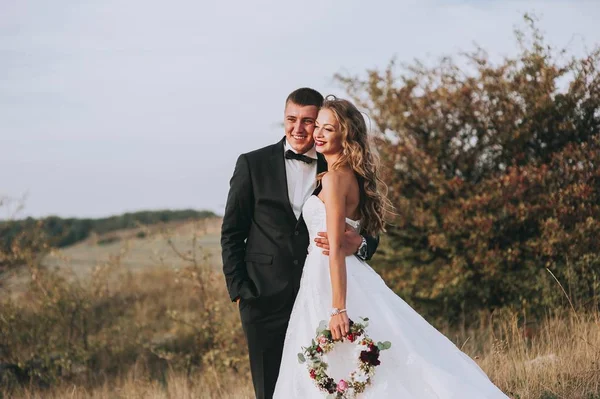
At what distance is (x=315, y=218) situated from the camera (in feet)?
14.9

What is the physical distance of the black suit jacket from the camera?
16.0 feet

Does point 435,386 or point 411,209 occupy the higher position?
point 411,209

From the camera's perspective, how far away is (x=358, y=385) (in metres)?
4.22

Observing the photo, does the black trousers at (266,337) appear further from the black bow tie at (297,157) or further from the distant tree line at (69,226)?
the distant tree line at (69,226)

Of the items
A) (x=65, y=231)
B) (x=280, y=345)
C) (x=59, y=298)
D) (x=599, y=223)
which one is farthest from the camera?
(x=65, y=231)

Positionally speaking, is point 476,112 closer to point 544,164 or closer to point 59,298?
point 544,164

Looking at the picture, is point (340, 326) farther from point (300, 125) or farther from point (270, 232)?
point (300, 125)

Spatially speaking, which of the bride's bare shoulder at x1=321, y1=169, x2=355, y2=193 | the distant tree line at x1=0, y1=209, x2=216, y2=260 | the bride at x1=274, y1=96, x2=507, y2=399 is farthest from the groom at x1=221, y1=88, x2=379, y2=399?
the distant tree line at x1=0, y1=209, x2=216, y2=260

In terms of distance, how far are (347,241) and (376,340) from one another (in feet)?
1.93

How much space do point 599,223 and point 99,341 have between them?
26.7ft

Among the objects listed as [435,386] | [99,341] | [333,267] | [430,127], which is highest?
[430,127]

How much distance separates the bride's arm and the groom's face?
0.62m

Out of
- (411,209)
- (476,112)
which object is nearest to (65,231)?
(411,209)

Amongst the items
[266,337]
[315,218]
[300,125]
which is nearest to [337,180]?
[315,218]
